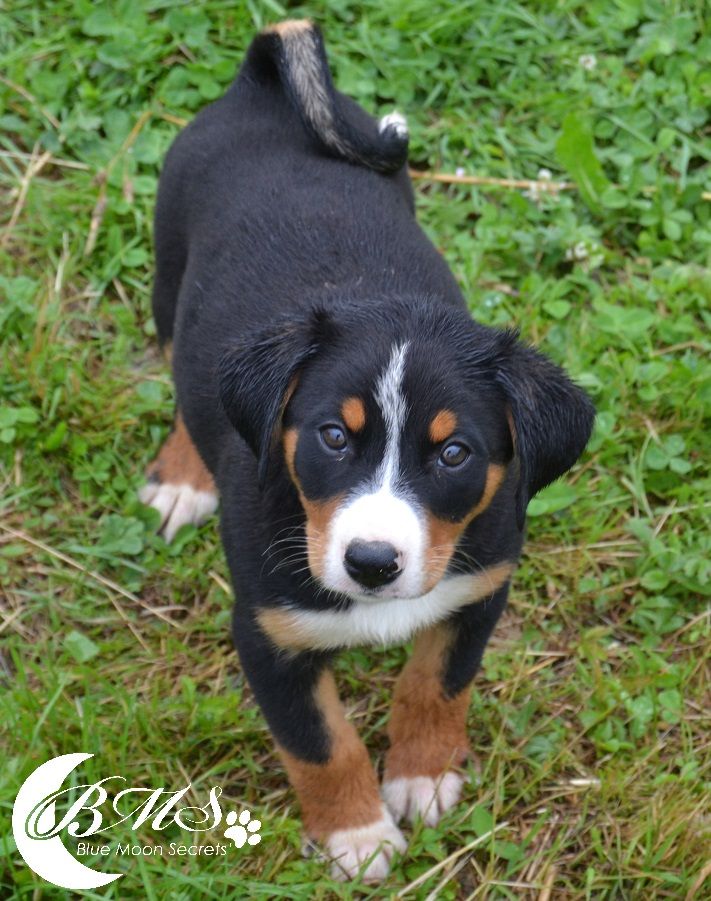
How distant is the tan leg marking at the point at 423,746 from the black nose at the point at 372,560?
0.84 metres

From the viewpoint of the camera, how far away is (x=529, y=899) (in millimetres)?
3373

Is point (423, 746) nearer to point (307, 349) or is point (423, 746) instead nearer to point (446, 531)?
point (446, 531)

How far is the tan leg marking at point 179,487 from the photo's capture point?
13.8 ft

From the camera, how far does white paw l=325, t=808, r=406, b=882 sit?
11.1 ft

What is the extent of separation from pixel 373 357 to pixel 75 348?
2178 millimetres

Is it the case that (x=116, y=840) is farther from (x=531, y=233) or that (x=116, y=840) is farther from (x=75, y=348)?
(x=531, y=233)

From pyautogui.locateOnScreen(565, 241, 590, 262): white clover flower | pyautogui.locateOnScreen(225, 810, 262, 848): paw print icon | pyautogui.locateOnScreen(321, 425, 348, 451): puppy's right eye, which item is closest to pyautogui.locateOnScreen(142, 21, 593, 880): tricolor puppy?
pyautogui.locateOnScreen(321, 425, 348, 451): puppy's right eye

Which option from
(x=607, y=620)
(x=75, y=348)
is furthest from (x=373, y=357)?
(x=75, y=348)

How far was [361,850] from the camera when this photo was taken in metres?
3.40

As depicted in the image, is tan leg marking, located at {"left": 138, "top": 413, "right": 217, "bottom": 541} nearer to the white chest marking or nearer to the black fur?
the black fur

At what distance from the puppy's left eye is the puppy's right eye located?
0.21 meters

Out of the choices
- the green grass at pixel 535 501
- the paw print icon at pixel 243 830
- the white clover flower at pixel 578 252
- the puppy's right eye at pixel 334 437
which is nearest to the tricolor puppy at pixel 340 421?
the puppy's right eye at pixel 334 437

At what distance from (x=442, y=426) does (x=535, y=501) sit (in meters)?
1.44

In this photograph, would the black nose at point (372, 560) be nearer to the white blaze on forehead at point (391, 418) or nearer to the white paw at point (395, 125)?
the white blaze on forehead at point (391, 418)
